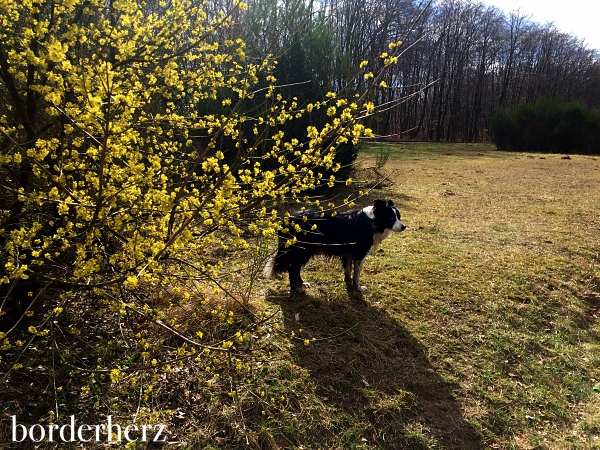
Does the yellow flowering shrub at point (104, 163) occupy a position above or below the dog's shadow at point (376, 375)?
above

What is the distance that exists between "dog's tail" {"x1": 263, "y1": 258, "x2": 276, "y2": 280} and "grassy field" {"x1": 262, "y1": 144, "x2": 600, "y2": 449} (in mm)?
235

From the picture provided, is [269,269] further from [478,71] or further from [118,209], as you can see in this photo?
[478,71]

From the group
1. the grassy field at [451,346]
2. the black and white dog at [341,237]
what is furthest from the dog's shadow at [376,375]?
the black and white dog at [341,237]

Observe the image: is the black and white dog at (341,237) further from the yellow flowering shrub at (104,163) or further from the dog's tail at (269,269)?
the yellow flowering shrub at (104,163)

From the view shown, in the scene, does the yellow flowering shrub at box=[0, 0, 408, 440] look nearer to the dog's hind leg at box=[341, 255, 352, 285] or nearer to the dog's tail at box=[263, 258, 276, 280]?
the dog's tail at box=[263, 258, 276, 280]

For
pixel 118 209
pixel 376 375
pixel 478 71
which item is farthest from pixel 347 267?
pixel 478 71

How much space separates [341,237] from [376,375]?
1.47m

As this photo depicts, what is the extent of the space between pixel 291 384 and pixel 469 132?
36.1 metres

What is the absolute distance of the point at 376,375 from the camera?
3.44 metres

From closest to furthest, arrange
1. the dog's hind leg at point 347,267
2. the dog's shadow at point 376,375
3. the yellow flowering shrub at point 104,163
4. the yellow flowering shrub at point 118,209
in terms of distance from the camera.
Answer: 1. the yellow flowering shrub at point 104,163
2. the yellow flowering shrub at point 118,209
3. the dog's shadow at point 376,375
4. the dog's hind leg at point 347,267

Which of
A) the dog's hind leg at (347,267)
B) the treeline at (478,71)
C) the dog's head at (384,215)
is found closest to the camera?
the dog's head at (384,215)

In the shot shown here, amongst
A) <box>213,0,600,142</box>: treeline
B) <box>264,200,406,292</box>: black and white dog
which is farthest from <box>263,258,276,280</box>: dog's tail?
<box>213,0,600,142</box>: treeline

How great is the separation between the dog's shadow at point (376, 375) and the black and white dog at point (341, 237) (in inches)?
14.1

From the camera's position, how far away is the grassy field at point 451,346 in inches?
118
